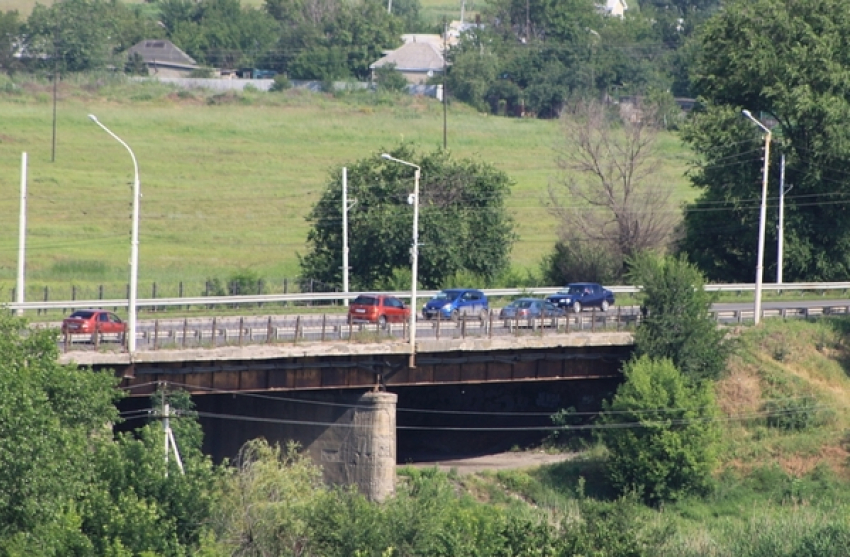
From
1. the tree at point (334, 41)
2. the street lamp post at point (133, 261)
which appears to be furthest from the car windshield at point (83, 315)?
the tree at point (334, 41)

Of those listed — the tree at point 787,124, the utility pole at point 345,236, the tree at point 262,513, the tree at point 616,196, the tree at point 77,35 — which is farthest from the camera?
the tree at point 77,35

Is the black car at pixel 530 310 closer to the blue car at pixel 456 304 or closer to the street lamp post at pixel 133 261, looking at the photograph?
the blue car at pixel 456 304

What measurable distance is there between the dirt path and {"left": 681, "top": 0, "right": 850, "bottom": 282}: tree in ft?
70.0

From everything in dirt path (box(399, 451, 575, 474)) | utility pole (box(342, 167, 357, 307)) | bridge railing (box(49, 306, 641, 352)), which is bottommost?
dirt path (box(399, 451, 575, 474))

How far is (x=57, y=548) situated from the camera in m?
29.5

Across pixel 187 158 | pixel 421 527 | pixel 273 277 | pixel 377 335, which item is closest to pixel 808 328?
pixel 377 335

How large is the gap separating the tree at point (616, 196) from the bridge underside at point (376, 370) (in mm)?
23960

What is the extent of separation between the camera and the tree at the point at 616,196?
75.9m

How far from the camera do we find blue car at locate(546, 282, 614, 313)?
56906mm

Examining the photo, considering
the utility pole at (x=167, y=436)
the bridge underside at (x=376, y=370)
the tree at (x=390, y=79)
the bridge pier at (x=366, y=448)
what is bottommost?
the bridge pier at (x=366, y=448)

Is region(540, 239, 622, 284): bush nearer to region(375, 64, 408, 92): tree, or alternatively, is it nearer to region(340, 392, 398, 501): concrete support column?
region(340, 392, 398, 501): concrete support column

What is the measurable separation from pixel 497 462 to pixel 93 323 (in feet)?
44.8

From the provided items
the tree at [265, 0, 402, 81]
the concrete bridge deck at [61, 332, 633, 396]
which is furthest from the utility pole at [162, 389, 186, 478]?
the tree at [265, 0, 402, 81]

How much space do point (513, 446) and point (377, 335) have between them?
7.56 meters
